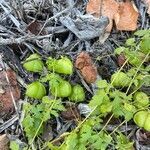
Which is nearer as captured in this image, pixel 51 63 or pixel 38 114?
pixel 38 114

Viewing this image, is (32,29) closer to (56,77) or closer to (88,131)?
(56,77)

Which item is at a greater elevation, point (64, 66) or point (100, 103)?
point (64, 66)

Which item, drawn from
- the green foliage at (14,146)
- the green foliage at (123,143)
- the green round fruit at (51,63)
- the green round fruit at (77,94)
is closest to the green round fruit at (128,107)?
the green foliage at (123,143)

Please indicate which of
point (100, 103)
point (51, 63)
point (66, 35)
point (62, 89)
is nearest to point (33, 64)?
point (51, 63)

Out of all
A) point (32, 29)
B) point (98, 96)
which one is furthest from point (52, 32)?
point (98, 96)

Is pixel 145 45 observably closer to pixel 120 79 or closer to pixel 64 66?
pixel 120 79

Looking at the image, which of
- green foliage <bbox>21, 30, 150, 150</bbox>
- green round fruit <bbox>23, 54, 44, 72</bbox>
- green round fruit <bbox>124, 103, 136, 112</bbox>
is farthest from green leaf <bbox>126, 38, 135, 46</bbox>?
green round fruit <bbox>23, 54, 44, 72</bbox>
